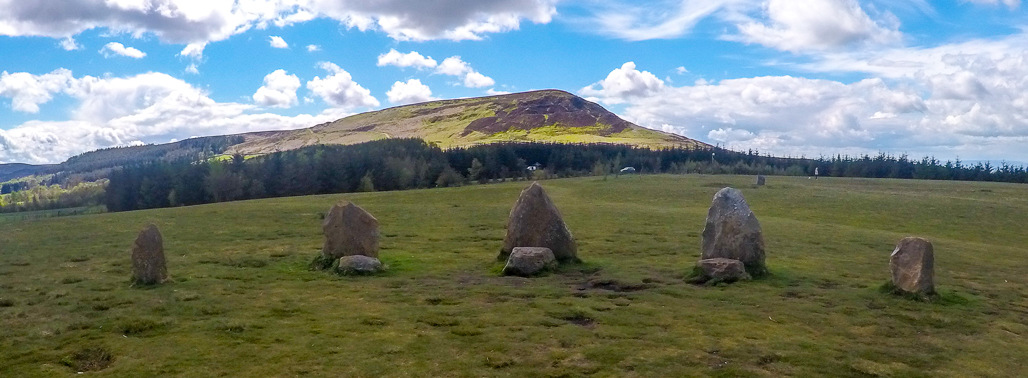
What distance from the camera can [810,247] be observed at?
2892 centimetres

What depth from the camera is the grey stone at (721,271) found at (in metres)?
19.4

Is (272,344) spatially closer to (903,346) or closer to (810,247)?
(903,346)

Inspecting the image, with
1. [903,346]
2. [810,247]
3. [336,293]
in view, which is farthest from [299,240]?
[903,346]

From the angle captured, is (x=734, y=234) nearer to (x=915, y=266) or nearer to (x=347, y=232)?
(x=915, y=266)

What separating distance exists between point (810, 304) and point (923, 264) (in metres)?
3.33

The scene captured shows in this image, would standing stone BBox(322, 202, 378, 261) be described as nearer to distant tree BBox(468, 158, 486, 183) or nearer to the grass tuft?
the grass tuft

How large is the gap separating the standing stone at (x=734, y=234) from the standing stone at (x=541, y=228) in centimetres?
465

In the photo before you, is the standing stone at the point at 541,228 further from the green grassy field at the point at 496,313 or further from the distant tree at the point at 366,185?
the distant tree at the point at 366,185

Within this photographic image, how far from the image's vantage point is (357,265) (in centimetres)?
2078

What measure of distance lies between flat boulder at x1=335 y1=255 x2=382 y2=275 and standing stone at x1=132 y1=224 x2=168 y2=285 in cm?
505

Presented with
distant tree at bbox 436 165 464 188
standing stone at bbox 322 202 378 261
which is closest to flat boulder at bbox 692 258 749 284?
standing stone at bbox 322 202 378 261

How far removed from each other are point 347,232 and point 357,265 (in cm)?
177

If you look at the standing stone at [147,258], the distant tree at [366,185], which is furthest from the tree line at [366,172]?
the standing stone at [147,258]

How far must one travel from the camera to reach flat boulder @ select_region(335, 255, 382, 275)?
2058 centimetres
